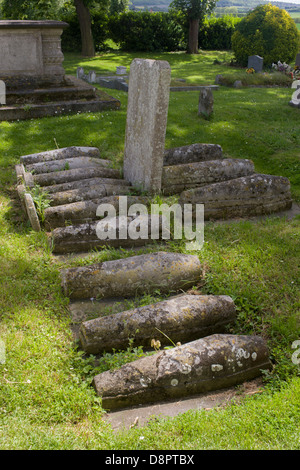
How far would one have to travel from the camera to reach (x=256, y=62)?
1909cm

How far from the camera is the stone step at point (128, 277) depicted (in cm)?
470

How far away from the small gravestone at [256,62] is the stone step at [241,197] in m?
14.5

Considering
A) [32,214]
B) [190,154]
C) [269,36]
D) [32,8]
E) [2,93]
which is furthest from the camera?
[269,36]

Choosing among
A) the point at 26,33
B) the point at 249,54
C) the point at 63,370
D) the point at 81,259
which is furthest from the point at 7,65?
the point at 249,54

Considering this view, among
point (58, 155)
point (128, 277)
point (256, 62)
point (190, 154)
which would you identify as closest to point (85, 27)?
point (256, 62)

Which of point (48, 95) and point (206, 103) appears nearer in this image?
point (206, 103)

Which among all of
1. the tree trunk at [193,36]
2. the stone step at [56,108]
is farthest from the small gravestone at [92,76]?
the tree trunk at [193,36]

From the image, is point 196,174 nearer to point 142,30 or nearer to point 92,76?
point 92,76

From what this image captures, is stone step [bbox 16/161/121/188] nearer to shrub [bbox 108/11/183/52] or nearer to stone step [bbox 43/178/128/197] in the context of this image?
stone step [bbox 43/178/128/197]

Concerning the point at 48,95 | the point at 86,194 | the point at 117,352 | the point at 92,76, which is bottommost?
the point at 117,352

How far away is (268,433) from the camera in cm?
307

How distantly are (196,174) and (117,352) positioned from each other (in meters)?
3.94

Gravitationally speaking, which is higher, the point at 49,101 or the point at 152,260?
the point at 49,101

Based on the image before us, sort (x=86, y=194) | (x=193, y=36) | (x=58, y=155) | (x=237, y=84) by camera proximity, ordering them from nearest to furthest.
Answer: (x=86, y=194), (x=58, y=155), (x=237, y=84), (x=193, y=36)
